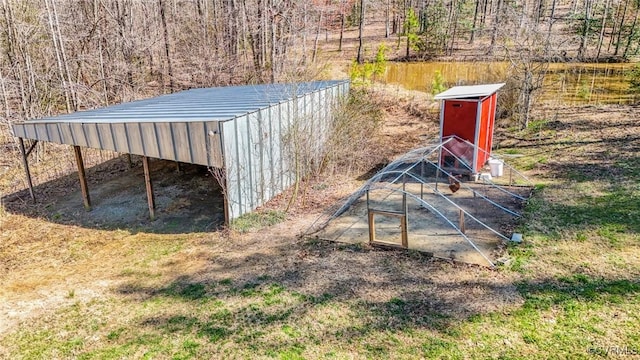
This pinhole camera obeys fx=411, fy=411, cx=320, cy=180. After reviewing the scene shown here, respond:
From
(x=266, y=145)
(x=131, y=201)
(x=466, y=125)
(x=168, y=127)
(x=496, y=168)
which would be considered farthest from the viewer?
(x=131, y=201)

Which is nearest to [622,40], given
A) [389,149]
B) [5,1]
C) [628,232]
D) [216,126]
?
[389,149]

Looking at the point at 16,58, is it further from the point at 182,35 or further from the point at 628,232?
the point at 628,232

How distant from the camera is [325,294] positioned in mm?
6379

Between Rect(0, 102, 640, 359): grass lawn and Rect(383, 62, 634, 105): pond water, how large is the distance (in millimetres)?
11479

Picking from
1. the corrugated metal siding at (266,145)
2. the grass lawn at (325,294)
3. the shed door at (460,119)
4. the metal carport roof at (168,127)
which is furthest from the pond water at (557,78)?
the grass lawn at (325,294)

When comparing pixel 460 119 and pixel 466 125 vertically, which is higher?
pixel 460 119

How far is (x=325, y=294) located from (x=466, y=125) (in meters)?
6.81

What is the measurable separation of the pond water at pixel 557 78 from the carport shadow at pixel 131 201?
12706 millimetres

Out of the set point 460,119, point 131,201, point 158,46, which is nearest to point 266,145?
point 131,201

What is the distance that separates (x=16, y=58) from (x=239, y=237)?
12.8m

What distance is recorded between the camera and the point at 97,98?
57.0 feet

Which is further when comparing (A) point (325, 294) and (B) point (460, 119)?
(B) point (460, 119)

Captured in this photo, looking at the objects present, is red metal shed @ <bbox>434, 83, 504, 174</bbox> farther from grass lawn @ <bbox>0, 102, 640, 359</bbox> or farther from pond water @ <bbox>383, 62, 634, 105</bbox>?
pond water @ <bbox>383, 62, 634, 105</bbox>

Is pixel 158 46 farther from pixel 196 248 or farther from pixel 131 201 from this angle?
pixel 196 248
